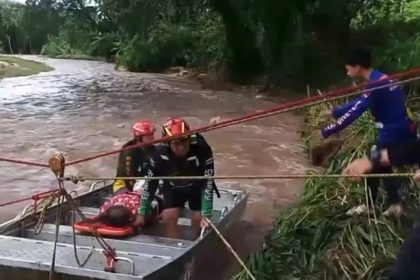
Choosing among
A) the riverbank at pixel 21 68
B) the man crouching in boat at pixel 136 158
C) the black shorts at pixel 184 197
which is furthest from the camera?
the riverbank at pixel 21 68

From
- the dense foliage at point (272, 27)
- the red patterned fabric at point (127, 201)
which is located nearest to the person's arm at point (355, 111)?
the red patterned fabric at point (127, 201)

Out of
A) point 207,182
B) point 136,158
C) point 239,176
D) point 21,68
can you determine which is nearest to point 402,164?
point 239,176

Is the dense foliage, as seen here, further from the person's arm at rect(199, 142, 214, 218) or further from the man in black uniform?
the man in black uniform

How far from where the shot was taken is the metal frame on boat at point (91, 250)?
4.73 m

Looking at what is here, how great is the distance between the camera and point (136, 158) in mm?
6480

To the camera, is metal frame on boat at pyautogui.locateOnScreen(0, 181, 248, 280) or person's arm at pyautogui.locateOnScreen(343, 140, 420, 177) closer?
person's arm at pyautogui.locateOnScreen(343, 140, 420, 177)

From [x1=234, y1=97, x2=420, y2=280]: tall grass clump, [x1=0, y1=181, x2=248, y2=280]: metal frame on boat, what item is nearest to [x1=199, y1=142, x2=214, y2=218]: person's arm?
[x1=0, y1=181, x2=248, y2=280]: metal frame on boat

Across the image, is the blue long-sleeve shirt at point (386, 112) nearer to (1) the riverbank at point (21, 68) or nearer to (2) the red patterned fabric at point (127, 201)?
(2) the red patterned fabric at point (127, 201)

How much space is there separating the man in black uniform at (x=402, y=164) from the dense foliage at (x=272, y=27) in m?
9.86

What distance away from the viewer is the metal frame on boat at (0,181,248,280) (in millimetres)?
4734

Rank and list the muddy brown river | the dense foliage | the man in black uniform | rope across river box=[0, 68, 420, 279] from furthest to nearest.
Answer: the dense foliage, the muddy brown river, rope across river box=[0, 68, 420, 279], the man in black uniform

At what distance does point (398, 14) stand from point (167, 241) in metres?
16.5

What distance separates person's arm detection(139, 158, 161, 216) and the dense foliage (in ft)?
27.7

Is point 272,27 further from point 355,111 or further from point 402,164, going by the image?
point 402,164
